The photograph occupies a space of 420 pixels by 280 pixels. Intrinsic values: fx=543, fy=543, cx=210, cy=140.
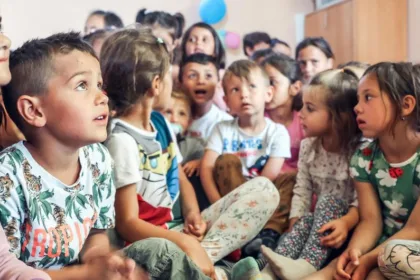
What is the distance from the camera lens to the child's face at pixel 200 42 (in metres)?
2.25

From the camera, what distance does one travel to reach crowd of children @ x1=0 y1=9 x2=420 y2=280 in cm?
90

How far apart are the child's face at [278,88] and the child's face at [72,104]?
1.02 metres

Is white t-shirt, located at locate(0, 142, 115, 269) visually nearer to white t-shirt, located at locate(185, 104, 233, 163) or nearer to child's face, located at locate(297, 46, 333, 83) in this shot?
white t-shirt, located at locate(185, 104, 233, 163)

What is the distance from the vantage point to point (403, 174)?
3.86 ft

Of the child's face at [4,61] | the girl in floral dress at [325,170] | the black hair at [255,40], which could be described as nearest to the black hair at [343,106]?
the girl in floral dress at [325,170]

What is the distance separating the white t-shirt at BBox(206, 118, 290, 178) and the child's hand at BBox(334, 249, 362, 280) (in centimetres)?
50

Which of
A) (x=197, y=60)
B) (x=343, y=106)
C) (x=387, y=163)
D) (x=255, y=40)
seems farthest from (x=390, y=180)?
(x=255, y=40)

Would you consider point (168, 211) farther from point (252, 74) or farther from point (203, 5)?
point (203, 5)

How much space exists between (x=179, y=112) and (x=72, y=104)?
0.88m

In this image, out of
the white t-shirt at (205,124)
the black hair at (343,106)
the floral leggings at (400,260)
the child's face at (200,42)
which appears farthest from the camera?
the child's face at (200,42)

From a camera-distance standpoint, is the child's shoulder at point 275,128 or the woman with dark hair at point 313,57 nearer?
the child's shoulder at point 275,128

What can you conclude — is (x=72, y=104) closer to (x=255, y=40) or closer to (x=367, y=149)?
(x=367, y=149)

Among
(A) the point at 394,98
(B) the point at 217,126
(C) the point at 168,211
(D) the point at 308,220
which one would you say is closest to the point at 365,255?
(D) the point at 308,220

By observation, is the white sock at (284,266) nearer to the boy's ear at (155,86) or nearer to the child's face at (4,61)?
the boy's ear at (155,86)
